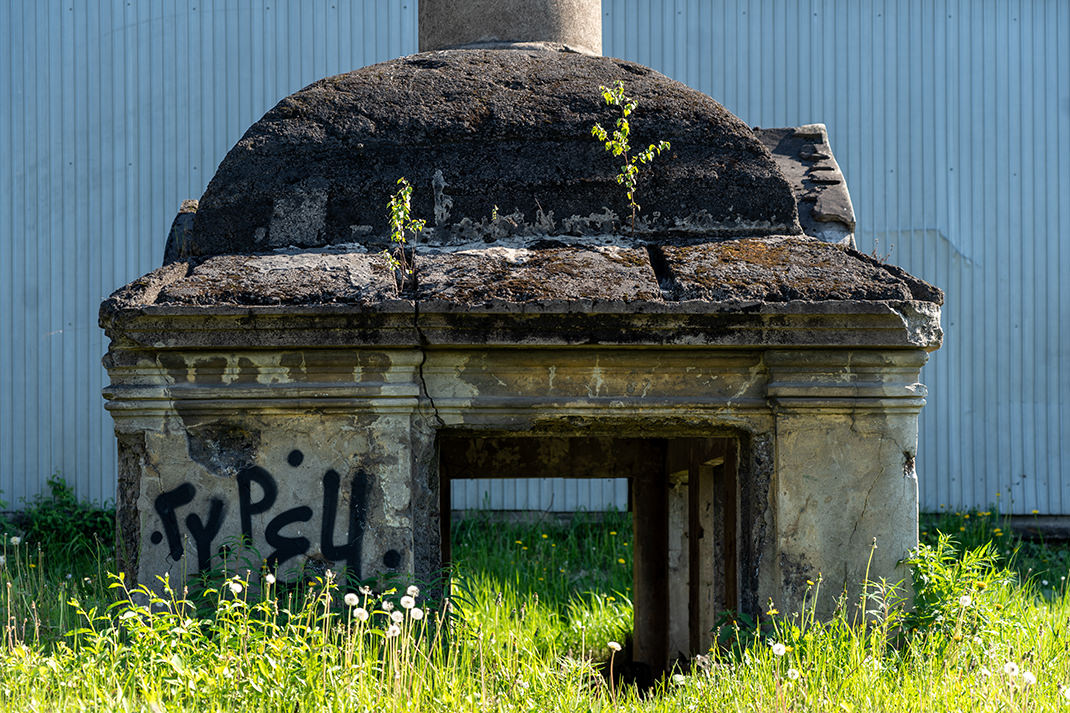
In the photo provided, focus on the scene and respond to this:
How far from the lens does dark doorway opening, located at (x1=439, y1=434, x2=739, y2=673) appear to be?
5715mm

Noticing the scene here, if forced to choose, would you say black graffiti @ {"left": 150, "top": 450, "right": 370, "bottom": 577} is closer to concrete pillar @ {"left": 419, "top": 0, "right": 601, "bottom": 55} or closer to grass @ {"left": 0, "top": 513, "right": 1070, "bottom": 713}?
grass @ {"left": 0, "top": 513, "right": 1070, "bottom": 713}

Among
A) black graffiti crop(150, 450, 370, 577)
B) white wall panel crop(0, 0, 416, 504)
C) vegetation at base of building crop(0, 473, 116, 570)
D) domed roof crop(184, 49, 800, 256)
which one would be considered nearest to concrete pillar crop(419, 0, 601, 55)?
domed roof crop(184, 49, 800, 256)

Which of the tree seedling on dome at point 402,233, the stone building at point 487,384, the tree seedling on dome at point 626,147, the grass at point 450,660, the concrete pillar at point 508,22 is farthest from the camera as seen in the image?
the concrete pillar at point 508,22

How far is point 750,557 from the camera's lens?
380cm

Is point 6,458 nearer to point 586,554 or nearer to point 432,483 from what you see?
point 586,554

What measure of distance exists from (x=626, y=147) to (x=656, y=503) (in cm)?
315

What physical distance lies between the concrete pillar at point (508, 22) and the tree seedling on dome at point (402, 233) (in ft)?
5.00

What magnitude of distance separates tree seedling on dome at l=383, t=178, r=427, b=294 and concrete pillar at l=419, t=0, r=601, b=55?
1.52m

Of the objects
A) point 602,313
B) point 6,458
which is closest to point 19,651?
point 602,313

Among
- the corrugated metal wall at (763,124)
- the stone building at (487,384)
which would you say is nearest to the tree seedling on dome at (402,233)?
the stone building at (487,384)

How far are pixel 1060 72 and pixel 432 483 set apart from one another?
7349mm

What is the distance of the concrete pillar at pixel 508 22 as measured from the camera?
524cm

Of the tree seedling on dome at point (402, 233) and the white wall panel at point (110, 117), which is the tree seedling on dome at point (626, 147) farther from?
the white wall panel at point (110, 117)

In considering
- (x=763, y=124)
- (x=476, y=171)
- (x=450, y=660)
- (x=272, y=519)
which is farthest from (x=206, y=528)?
(x=763, y=124)
